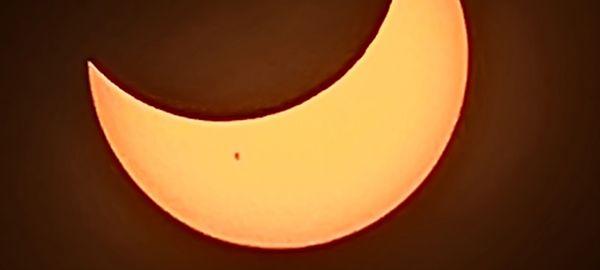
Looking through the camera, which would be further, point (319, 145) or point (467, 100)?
point (467, 100)

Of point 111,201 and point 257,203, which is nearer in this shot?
point 257,203

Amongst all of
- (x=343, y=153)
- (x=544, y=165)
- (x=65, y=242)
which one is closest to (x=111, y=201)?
(x=65, y=242)

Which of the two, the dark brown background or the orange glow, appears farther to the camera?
the dark brown background

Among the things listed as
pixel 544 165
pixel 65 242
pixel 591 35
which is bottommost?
pixel 65 242

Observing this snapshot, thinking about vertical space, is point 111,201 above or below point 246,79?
below

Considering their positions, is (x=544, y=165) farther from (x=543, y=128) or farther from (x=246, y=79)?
(x=246, y=79)
